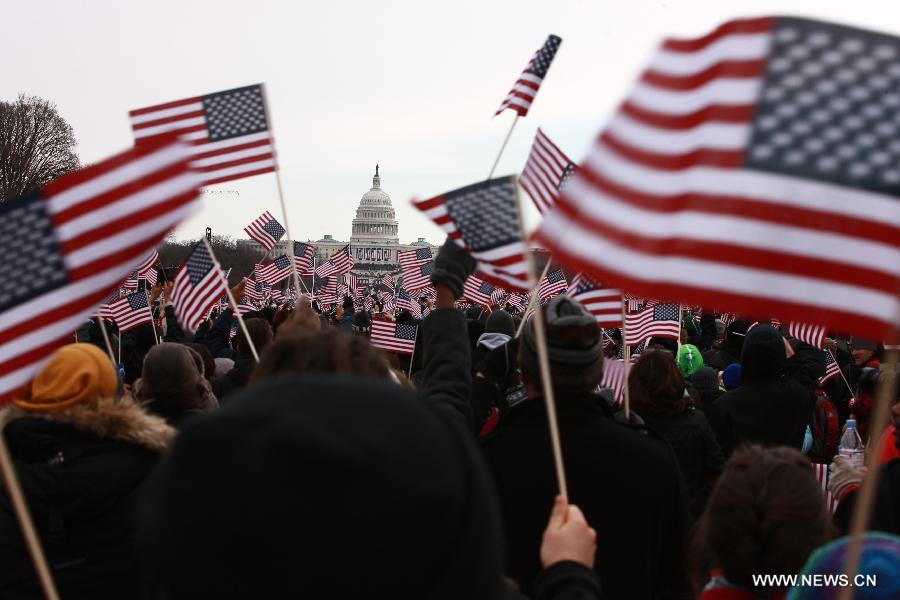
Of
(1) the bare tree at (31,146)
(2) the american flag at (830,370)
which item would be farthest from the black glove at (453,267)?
(1) the bare tree at (31,146)

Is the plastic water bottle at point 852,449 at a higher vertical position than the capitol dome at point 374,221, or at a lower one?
higher

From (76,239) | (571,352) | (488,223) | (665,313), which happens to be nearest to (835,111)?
(571,352)

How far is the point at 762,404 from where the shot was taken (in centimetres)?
507

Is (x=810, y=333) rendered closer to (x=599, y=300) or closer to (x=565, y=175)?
(x=599, y=300)

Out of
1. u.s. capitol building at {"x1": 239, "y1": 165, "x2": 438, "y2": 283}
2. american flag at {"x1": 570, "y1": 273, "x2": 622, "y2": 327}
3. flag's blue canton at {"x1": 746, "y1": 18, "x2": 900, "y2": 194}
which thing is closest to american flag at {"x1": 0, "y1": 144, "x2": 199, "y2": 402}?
flag's blue canton at {"x1": 746, "y1": 18, "x2": 900, "y2": 194}

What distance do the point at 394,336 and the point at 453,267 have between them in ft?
26.5

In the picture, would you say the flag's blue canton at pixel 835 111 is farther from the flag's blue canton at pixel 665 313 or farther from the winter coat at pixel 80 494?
the flag's blue canton at pixel 665 313

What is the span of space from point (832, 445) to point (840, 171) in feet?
16.1

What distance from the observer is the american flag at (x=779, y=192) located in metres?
2.03

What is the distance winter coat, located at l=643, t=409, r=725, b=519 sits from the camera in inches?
165

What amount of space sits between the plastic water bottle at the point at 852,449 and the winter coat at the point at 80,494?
2.58m

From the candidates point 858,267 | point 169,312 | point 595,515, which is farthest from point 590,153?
point 169,312

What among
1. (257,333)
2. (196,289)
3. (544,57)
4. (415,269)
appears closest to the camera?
(257,333)

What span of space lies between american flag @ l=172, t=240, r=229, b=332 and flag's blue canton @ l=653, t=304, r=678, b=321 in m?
4.91
